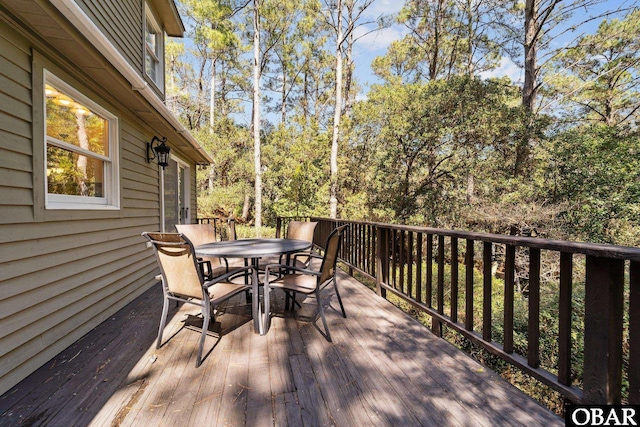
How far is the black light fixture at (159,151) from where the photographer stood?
13.5 ft

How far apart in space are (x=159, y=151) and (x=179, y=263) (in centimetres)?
296

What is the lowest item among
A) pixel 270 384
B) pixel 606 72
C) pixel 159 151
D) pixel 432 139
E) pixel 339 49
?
pixel 270 384

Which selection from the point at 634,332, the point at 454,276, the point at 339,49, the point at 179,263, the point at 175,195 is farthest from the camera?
the point at 339,49

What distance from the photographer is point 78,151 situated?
2.68 meters

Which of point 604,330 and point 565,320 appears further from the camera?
point 565,320

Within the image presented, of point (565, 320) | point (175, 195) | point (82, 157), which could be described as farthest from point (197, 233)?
point (565, 320)

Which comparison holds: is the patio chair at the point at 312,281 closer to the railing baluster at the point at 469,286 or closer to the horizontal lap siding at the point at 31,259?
the railing baluster at the point at 469,286

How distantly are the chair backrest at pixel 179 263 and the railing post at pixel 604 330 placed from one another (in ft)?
7.39

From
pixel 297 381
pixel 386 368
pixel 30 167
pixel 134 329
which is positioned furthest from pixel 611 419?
pixel 30 167

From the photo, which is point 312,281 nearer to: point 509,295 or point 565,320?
point 509,295

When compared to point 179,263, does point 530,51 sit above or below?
above

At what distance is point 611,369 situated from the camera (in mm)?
1232

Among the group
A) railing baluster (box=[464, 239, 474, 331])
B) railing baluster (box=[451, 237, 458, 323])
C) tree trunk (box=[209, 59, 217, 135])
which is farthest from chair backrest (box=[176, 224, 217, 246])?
tree trunk (box=[209, 59, 217, 135])

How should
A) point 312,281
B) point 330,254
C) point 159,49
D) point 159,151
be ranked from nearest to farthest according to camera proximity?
point 330,254
point 312,281
point 159,151
point 159,49
